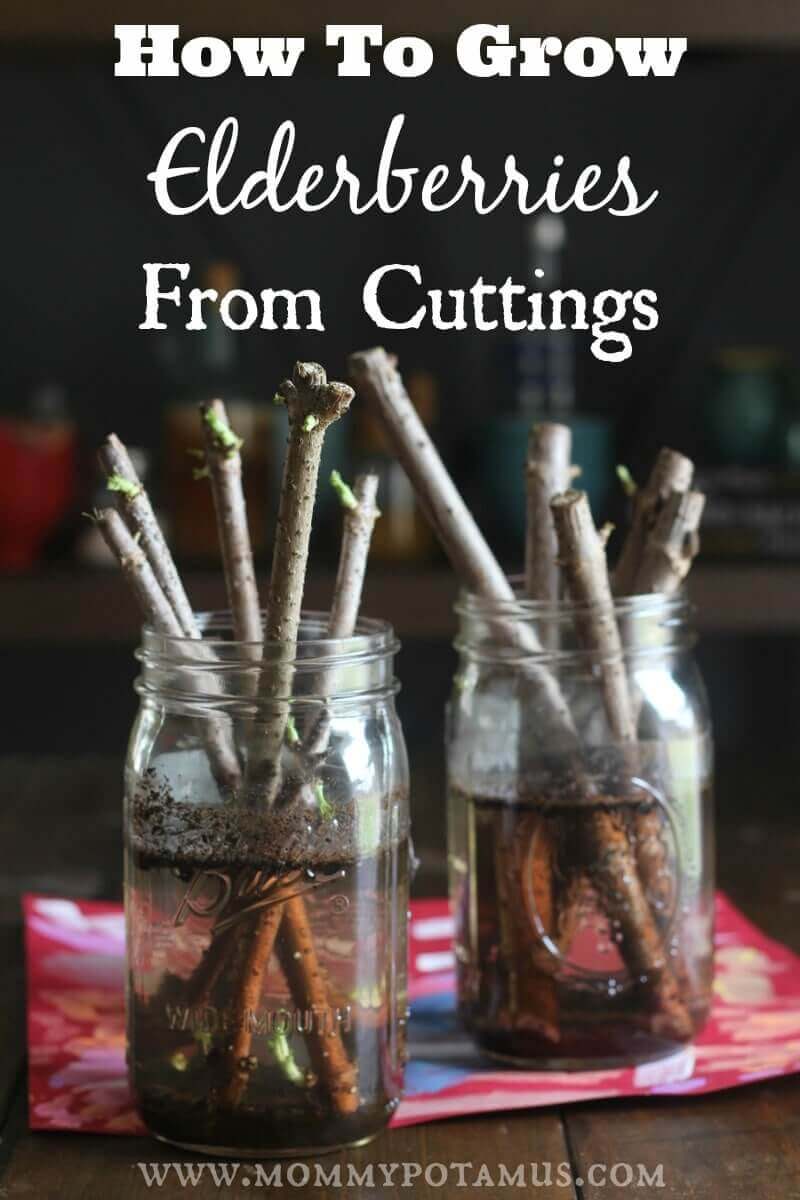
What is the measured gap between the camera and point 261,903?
550 millimetres

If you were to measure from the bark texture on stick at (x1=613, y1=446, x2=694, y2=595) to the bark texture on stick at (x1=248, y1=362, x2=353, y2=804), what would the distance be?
178 millimetres

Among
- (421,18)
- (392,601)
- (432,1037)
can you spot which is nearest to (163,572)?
(432,1037)

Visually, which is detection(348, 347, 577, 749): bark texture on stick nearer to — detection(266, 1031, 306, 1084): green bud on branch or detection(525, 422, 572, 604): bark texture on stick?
detection(525, 422, 572, 604): bark texture on stick

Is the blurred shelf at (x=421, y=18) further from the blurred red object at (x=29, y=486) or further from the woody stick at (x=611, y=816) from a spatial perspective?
the woody stick at (x=611, y=816)

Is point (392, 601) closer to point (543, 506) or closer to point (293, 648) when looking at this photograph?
point (543, 506)

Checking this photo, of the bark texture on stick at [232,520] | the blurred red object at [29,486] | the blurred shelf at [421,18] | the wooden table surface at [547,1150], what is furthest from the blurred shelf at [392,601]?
the bark texture on stick at [232,520]

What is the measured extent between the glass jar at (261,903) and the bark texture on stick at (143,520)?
18 millimetres

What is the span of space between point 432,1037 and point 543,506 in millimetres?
226

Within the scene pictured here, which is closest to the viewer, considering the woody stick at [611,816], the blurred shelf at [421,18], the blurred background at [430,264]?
the woody stick at [611,816]

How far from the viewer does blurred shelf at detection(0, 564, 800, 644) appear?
4.59 ft

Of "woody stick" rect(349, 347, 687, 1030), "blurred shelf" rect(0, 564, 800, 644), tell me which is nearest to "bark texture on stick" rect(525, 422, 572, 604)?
"woody stick" rect(349, 347, 687, 1030)

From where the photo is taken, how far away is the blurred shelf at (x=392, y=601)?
55.1 inches

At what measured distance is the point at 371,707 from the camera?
23.0 inches

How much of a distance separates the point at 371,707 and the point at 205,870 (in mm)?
83
